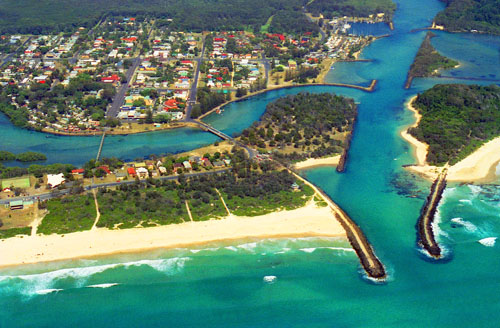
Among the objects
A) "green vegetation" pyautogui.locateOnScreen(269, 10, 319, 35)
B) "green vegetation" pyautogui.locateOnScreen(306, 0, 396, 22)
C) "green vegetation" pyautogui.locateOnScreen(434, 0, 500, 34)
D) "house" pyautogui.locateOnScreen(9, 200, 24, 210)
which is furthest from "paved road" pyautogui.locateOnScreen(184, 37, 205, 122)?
"green vegetation" pyautogui.locateOnScreen(434, 0, 500, 34)

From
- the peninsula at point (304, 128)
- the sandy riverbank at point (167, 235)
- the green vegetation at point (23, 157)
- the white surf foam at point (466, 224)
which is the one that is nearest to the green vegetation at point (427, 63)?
the peninsula at point (304, 128)

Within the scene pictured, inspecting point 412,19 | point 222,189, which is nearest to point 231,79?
point 222,189

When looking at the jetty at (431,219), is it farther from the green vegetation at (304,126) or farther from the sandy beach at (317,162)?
the green vegetation at (304,126)

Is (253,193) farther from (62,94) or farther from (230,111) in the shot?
(62,94)

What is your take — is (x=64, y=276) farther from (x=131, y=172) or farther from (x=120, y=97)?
(x=120, y=97)

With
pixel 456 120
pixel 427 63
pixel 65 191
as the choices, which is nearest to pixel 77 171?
pixel 65 191
